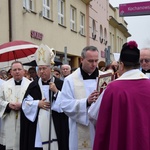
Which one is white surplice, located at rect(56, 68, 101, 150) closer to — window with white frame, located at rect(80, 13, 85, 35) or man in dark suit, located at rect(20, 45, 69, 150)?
man in dark suit, located at rect(20, 45, 69, 150)

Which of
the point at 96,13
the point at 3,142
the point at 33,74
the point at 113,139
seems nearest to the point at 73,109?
the point at 113,139

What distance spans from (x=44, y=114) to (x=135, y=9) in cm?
664

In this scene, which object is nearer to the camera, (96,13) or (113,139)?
(113,139)

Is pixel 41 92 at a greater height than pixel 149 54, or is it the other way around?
pixel 149 54

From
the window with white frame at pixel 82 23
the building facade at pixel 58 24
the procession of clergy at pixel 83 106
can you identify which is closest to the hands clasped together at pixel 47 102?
the procession of clergy at pixel 83 106

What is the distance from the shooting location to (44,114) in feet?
18.7

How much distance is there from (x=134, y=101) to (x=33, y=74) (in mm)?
6460

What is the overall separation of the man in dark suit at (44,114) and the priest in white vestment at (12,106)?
0.67 metres

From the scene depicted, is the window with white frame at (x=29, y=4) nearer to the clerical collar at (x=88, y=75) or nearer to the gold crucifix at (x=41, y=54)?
the gold crucifix at (x=41, y=54)

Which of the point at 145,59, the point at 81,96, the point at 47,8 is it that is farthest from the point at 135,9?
the point at 47,8

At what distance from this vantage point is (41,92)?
19.0 ft

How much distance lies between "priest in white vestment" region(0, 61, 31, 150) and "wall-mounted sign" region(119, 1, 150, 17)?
17.9 feet

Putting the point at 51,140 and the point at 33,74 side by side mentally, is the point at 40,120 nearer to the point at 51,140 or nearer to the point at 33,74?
the point at 51,140

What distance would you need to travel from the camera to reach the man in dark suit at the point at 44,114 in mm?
5605
